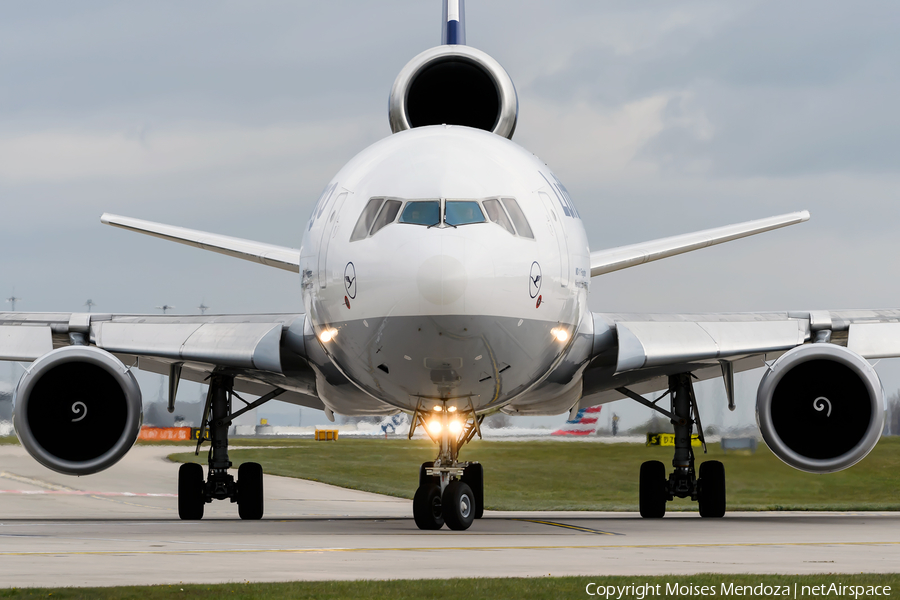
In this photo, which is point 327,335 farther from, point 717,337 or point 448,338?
point 717,337

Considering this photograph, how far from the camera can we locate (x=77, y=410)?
40.9ft

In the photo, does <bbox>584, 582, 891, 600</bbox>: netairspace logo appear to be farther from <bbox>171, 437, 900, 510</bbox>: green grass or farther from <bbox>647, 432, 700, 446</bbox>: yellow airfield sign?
<bbox>647, 432, 700, 446</bbox>: yellow airfield sign

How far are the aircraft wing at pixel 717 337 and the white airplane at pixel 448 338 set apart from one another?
0.09 feet

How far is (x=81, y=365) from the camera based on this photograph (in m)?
12.4

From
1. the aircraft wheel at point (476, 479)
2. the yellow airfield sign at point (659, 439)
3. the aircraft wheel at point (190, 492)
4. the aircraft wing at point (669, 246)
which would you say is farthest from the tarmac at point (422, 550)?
the yellow airfield sign at point (659, 439)

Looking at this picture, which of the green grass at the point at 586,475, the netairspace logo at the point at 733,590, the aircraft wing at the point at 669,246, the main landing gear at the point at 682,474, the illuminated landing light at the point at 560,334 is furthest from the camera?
the green grass at the point at 586,475

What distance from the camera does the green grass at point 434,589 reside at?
20.0 ft

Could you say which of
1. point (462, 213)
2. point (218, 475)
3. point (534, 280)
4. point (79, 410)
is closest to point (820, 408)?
point (534, 280)

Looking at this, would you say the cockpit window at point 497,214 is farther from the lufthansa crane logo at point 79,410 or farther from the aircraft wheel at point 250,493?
the aircraft wheel at point 250,493

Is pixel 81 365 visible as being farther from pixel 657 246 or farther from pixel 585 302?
pixel 657 246

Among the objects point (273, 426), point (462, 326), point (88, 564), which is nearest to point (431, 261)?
point (462, 326)

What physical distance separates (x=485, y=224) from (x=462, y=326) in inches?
37.1

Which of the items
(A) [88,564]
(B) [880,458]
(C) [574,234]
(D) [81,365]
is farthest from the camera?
(B) [880,458]

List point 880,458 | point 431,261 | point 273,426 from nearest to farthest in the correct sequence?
1. point 431,261
2. point 880,458
3. point 273,426
